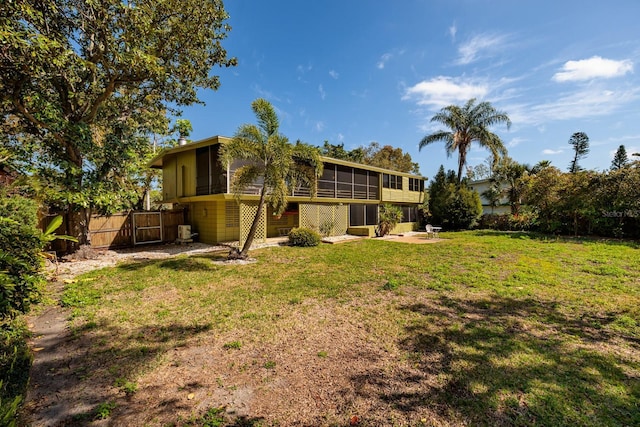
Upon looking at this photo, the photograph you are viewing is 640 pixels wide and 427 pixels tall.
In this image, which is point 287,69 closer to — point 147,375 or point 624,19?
point 624,19

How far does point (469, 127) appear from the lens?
22.8 metres

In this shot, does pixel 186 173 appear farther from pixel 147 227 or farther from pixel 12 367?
pixel 12 367

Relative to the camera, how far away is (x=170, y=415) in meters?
2.88

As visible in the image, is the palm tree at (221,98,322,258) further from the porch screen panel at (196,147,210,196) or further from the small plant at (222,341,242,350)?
the small plant at (222,341,242,350)

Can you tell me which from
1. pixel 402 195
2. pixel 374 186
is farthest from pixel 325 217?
pixel 402 195

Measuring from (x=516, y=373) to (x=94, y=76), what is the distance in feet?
46.7

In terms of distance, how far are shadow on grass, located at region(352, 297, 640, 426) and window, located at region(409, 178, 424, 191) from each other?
69.6 ft

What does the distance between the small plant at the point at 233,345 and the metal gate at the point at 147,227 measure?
12870 mm

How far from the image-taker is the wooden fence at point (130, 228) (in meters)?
13.0

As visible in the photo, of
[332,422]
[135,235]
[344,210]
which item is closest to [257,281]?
→ [332,422]

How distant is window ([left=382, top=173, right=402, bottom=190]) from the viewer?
74.3 ft

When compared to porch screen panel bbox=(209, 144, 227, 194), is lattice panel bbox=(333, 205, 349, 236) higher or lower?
lower

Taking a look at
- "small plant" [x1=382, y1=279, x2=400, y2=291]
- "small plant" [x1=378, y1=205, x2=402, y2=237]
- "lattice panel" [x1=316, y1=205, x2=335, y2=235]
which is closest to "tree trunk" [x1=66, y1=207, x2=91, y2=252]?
"lattice panel" [x1=316, y1=205, x2=335, y2=235]

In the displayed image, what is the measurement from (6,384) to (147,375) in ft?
4.27
